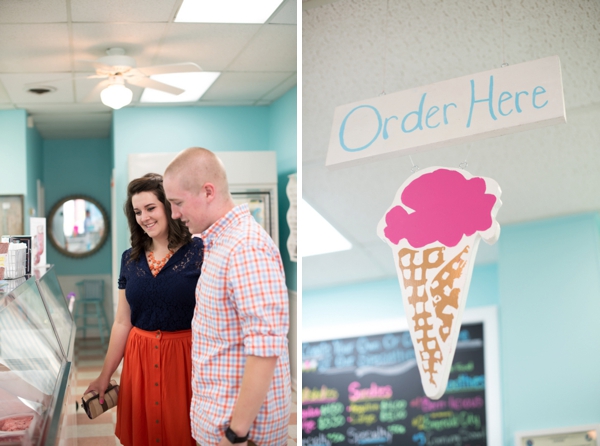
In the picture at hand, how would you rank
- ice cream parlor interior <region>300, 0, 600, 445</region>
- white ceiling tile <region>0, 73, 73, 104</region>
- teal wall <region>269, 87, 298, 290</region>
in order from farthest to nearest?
teal wall <region>269, 87, 298, 290</region>, white ceiling tile <region>0, 73, 73, 104</region>, ice cream parlor interior <region>300, 0, 600, 445</region>

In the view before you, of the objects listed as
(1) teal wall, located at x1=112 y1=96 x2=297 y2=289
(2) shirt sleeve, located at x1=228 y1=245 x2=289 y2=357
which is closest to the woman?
(2) shirt sleeve, located at x1=228 y1=245 x2=289 y2=357

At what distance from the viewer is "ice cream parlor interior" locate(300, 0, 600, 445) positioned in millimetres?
2236

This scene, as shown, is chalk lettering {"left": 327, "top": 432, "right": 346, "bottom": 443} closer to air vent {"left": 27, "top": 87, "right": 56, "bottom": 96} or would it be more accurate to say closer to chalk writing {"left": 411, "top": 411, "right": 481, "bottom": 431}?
chalk writing {"left": 411, "top": 411, "right": 481, "bottom": 431}

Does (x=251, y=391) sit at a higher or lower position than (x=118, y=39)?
lower

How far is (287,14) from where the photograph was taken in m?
3.84

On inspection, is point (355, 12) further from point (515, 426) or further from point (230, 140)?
point (230, 140)

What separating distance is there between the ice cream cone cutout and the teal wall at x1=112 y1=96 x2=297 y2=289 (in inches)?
157

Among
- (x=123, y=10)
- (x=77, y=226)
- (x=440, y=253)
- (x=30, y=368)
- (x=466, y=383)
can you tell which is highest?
(x=123, y=10)

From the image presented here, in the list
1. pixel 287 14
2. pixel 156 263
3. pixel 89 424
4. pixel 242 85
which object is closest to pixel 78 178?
pixel 242 85

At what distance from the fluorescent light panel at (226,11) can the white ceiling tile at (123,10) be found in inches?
4.0

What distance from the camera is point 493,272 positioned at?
367cm

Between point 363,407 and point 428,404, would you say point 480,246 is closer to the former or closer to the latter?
point 428,404

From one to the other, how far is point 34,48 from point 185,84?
1.48 metres

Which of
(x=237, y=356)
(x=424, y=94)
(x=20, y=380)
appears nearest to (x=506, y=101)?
(x=424, y=94)
